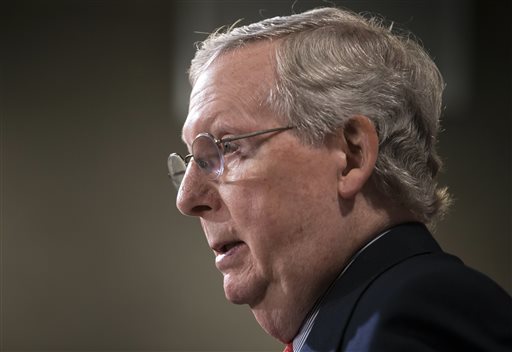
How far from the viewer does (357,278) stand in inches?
39.4

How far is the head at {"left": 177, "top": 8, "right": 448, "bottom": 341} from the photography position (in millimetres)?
1062

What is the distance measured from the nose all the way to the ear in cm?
22

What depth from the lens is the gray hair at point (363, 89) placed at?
1.08m

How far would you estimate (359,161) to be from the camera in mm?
1081

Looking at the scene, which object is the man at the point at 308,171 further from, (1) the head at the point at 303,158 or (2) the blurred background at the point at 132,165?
(2) the blurred background at the point at 132,165

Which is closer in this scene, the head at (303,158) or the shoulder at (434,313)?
the shoulder at (434,313)

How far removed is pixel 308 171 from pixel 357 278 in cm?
18

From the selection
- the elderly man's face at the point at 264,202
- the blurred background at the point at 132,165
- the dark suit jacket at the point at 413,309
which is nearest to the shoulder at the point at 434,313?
the dark suit jacket at the point at 413,309

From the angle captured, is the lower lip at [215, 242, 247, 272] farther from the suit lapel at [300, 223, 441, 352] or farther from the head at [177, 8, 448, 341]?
the suit lapel at [300, 223, 441, 352]

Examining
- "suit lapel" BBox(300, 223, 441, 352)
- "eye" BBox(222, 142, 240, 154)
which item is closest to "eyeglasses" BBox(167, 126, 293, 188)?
"eye" BBox(222, 142, 240, 154)

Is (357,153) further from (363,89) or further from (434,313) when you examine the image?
(434,313)

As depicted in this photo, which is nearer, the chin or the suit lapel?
the suit lapel

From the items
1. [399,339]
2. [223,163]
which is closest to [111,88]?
[223,163]

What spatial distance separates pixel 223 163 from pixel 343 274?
0.87 feet
